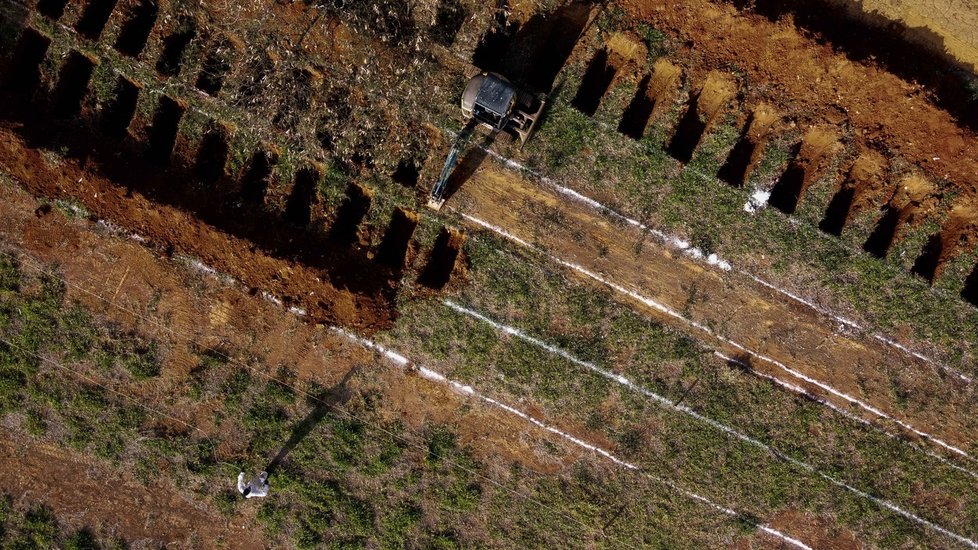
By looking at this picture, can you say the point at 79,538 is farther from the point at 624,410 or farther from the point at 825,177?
the point at 825,177

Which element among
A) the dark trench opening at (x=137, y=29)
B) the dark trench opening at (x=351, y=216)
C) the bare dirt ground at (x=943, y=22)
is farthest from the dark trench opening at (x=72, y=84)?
the bare dirt ground at (x=943, y=22)

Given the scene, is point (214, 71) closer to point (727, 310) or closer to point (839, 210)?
point (727, 310)

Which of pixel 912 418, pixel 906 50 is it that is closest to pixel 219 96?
pixel 906 50

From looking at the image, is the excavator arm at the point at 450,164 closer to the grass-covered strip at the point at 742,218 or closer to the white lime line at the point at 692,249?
the white lime line at the point at 692,249

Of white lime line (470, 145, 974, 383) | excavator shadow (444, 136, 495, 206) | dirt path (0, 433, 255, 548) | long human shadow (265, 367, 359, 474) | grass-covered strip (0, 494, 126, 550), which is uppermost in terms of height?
white lime line (470, 145, 974, 383)

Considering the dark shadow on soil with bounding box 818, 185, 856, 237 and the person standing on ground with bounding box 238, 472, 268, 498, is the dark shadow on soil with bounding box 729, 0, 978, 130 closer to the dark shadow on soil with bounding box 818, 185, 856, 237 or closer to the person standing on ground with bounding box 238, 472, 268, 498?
the dark shadow on soil with bounding box 818, 185, 856, 237

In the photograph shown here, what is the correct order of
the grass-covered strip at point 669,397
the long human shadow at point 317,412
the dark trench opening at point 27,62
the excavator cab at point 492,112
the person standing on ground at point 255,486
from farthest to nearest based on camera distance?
1. the long human shadow at point 317,412
2. the grass-covered strip at point 669,397
3. the person standing on ground at point 255,486
4. the dark trench opening at point 27,62
5. the excavator cab at point 492,112

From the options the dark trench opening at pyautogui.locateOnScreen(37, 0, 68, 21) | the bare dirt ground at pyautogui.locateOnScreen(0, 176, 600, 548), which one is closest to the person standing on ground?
the bare dirt ground at pyautogui.locateOnScreen(0, 176, 600, 548)

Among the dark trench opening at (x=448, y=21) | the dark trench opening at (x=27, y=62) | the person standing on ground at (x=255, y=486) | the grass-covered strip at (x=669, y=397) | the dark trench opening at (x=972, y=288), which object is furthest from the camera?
the dark trench opening at (x=972, y=288)
